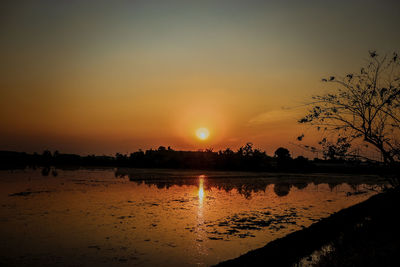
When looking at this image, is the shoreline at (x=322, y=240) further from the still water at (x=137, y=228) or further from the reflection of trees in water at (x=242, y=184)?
the reflection of trees in water at (x=242, y=184)

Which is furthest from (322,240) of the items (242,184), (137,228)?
(242,184)

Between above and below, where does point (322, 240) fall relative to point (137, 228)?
above

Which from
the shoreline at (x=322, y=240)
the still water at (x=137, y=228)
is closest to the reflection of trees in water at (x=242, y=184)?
the still water at (x=137, y=228)

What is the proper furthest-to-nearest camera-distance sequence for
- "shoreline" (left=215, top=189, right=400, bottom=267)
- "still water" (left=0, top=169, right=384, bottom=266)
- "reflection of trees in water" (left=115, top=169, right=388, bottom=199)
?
→ "reflection of trees in water" (left=115, top=169, right=388, bottom=199) → "still water" (left=0, top=169, right=384, bottom=266) → "shoreline" (left=215, top=189, right=400, bottom=267)

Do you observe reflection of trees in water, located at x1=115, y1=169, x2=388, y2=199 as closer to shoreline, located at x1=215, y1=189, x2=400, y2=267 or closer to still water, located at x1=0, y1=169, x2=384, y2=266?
still water, located at x1=0, y1=169, x2=384, y2=266

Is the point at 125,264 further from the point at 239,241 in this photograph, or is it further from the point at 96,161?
the point at 96,161

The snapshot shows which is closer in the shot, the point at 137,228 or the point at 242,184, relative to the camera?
the point at 137,228

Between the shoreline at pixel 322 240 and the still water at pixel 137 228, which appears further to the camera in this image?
the still water at pixel 137 228

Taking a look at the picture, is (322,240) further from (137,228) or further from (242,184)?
(242,184)

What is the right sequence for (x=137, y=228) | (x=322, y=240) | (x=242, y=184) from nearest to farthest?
(x=322, y=240) → (x=137, y=228) → (x=242, y=184)

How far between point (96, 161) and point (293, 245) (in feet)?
294

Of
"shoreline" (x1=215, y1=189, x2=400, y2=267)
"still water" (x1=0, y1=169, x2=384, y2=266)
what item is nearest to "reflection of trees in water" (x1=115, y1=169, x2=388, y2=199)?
"still water" (x1=0, y1=169, x2=384, y2=266)

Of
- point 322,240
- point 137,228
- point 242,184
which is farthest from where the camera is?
point 242,184

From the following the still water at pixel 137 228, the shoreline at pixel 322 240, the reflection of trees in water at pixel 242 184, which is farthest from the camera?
the reflection of trees in water at pixel 242 184
